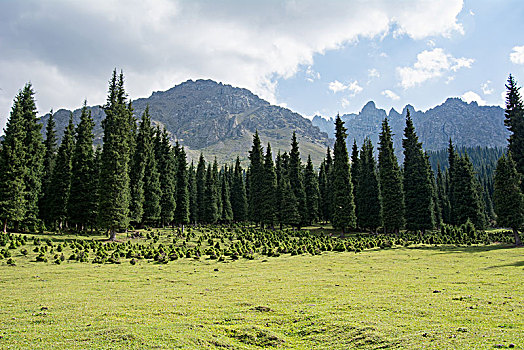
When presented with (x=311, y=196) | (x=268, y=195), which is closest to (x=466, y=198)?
(x=311, y=196)

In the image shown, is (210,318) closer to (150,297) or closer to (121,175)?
(150,297)

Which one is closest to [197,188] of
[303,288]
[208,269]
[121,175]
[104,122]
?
[104,122]

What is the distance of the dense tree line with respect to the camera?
3747cm

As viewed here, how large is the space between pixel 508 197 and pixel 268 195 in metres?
34.8

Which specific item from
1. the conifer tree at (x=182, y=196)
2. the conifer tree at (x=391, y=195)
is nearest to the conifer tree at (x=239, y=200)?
the conifer tree at (x=182, y=196)

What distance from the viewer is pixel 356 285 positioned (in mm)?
13250

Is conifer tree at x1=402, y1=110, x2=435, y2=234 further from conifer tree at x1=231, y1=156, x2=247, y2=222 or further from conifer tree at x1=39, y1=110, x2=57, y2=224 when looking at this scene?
conifer tree at x1=39, y1=110, x2=57, y2=224

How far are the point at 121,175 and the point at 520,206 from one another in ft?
145

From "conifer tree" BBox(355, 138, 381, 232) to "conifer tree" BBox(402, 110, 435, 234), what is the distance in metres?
4.57

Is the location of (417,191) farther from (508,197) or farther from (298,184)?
(298,184)

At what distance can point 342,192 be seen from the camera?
4809 cm

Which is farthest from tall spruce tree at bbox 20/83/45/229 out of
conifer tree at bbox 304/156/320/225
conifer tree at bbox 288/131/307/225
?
conifer tree at bbox 304/156/320/225

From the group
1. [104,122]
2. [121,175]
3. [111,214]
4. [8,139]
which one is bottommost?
[111,214]

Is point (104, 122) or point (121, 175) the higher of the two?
point (104, 122)
